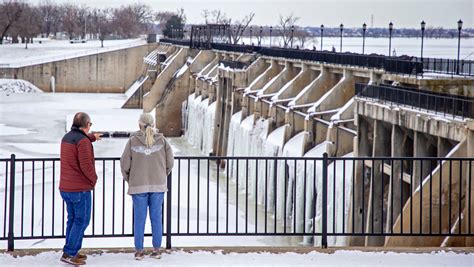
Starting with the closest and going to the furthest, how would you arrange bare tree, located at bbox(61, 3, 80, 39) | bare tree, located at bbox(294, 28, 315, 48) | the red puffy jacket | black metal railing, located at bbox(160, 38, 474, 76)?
the red puffy jacket → black metal railing, located at bbox(160, 38, 474, 76) → bare tree, located at bbox(294, 28, 315, 48) → bare tree, located at bbox(61, 3, 80, 39)

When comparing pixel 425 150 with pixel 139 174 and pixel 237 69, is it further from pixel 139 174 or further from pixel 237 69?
pixel 237 69

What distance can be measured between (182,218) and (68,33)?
152 m

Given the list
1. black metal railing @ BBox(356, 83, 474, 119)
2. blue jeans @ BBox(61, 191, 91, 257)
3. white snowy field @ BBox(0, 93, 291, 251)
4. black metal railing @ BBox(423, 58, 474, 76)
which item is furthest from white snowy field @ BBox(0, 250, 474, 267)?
black metal railing @ BBox(423, 58, 474, 76)

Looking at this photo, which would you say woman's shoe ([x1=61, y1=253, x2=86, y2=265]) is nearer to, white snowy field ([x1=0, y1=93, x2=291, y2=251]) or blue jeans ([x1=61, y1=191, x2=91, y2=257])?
blue jeans ([x1=61, y1=191, x2=91, y2=257])

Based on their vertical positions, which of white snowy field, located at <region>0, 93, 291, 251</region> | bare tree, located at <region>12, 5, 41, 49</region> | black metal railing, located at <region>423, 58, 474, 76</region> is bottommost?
white snowy field, located at <region>0, 93, 291, 251</region>

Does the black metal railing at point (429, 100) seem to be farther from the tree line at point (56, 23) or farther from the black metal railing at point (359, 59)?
the tree line at point (56, 23)

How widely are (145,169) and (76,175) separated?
780 millimetres

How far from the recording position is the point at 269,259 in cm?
1003

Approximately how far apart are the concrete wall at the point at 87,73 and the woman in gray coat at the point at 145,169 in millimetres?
82782

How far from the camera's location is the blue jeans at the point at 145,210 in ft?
32.9

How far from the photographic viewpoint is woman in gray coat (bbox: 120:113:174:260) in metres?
9.90

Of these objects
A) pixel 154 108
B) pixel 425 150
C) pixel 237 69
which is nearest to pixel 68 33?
pixel 154 108

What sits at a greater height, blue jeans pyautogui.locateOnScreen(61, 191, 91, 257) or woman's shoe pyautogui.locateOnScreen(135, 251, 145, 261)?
blue jeans pyautogui.locateOnScreen(61, 191, 91, 257)

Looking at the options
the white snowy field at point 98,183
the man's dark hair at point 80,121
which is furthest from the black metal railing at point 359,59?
the man's dark hair at point 80,121
